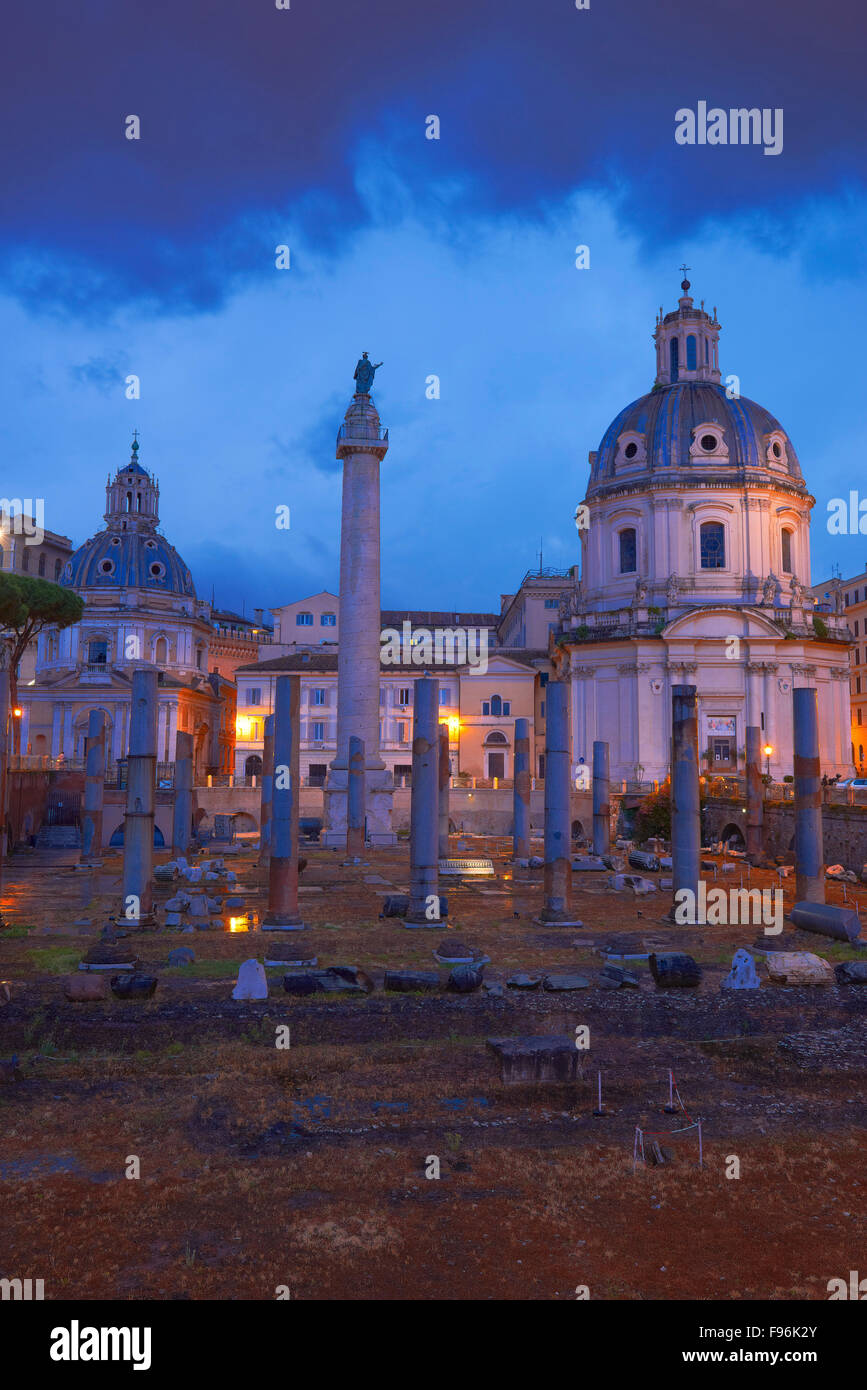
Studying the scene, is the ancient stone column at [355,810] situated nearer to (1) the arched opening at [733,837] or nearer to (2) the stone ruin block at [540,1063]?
(1) the arched opening at [733,837]

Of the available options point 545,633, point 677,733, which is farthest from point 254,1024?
point 545,633

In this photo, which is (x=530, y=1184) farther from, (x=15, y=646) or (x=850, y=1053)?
(x=15, y=646)

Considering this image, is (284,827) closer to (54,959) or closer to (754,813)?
(54,959)

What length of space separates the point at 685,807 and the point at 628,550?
43409mm

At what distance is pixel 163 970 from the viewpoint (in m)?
15.0

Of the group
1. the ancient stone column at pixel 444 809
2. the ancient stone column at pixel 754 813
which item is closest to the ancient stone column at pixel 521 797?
the ancient stone column at pixel 444 809

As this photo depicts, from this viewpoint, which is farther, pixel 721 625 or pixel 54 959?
pixel 721 625

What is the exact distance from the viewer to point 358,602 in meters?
42.6

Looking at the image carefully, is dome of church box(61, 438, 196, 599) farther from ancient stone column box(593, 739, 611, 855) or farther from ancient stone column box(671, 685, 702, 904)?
ancient stone column box(671, 685, 702, 904)

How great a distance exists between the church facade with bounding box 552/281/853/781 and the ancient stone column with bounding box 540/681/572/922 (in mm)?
35145

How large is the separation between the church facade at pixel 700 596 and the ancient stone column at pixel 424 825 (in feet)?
120

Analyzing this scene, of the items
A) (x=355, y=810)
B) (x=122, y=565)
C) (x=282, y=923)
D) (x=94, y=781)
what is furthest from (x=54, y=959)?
(x=122, y=565)

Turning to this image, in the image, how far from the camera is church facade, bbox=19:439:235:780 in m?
75.1

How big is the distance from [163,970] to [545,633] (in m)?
67.9
